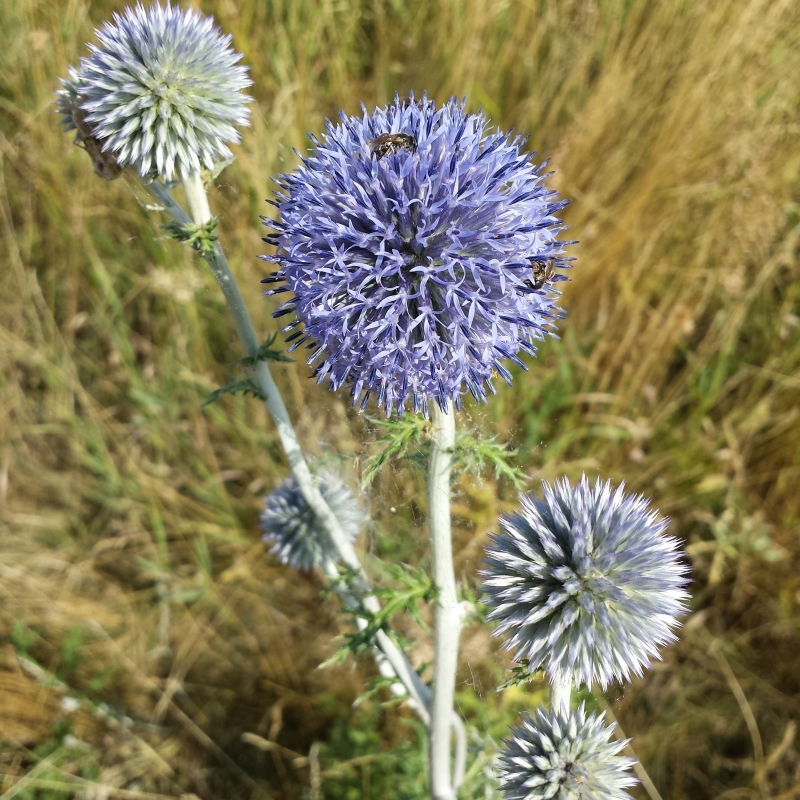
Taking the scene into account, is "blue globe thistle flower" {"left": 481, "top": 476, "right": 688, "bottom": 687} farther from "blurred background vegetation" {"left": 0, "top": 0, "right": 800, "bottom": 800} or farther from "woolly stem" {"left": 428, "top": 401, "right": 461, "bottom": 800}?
"blurred background vegetation" {"left": 0, "top": 0, "right": 800, "bottom": 800}

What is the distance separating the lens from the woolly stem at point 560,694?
5.34 ft

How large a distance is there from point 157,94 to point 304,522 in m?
1.47

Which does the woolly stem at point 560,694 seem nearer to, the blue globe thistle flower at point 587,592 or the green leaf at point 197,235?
the blue globe thistle flower at point 587,592

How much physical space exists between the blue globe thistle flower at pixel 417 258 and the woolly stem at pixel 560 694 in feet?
2.36

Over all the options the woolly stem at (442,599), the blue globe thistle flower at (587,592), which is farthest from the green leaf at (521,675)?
the woolly stem at (442,599)

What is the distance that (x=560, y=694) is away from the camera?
5.43ft

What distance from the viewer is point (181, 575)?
387 centimetres

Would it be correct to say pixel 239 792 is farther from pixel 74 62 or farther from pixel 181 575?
pixel 74 62

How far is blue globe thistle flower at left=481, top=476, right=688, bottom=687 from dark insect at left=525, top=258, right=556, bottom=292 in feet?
1.76

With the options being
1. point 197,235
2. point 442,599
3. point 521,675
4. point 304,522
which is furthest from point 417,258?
point 304,522

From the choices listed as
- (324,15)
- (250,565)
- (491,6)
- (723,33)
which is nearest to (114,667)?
(250,565)

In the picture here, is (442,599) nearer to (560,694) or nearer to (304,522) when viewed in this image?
(560,694)

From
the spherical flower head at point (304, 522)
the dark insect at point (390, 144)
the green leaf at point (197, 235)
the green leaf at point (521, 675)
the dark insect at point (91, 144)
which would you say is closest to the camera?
the green leaf at point (521, 675)

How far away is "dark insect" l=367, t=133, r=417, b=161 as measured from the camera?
1.60 meters
